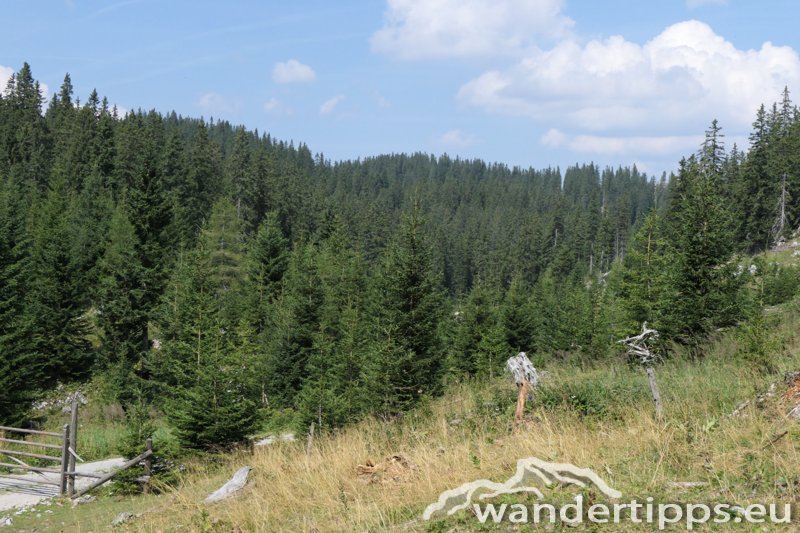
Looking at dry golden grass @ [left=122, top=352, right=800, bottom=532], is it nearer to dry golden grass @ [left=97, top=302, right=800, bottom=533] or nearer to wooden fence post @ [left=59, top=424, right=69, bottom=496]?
dry golden grass @ [left=97, top=302, right=800, bottom=533]

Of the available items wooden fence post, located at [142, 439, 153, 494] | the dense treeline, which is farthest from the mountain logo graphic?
the dense treeline

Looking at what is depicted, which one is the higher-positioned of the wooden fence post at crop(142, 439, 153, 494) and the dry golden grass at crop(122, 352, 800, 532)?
the dry golden grass at crop(122, 352, 800, 532)

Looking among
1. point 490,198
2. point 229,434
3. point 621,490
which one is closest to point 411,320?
point 229,434

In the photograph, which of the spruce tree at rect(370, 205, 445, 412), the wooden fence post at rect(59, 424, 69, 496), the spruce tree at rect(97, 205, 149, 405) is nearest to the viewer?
the wooden fence post at rect(59, 424, 69, 496)

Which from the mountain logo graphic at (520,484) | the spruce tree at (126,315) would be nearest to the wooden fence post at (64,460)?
the mountain logo graphic at (520,484)

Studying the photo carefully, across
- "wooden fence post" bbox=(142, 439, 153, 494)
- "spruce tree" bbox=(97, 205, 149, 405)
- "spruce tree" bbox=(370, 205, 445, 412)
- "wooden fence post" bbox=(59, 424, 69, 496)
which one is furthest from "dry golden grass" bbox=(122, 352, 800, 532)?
"spruce tree" bbox=(97, 205, 149, 405)

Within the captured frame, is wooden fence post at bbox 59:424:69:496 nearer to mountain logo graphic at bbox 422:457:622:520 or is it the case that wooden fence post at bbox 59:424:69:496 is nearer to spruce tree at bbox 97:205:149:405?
→ mountain logo graphic at bbox 422:457:622:520

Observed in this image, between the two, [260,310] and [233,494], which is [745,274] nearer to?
[233,494]

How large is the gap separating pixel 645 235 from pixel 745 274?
10090 mm

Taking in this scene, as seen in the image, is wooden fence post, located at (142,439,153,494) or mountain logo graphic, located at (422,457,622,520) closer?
mountain logo graphic, located at (422,457,622,520)

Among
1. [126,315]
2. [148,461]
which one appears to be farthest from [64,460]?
[126,315]

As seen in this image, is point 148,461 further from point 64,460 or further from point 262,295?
point 262,295

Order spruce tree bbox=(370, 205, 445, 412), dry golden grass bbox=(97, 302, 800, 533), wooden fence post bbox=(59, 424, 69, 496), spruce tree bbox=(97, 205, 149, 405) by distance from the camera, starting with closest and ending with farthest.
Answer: dry golden grass bbox=(97, 302, 800, 533), wooden fence post bbox=(59, 424, 69, 496), spruce tree bbox=(370, 205, 445, 412), spruce tree bbox=(97, 205, 149, 405)

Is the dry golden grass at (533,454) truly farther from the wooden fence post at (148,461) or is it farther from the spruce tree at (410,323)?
the spruce tree at (410,323)
